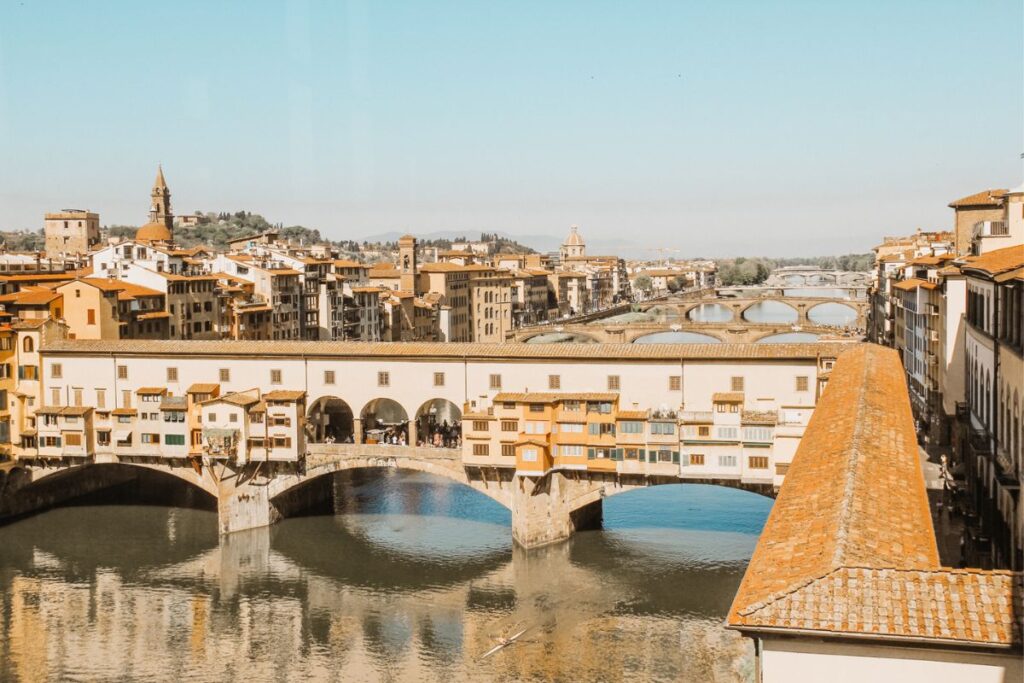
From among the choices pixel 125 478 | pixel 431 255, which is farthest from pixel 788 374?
pixel 431 255

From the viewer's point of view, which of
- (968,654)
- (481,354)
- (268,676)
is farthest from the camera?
(481,354)

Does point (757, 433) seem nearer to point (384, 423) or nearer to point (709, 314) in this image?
point (384, 423)

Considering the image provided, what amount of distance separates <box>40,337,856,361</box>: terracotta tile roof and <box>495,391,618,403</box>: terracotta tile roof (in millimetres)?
1073

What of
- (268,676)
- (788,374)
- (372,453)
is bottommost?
(268,676)

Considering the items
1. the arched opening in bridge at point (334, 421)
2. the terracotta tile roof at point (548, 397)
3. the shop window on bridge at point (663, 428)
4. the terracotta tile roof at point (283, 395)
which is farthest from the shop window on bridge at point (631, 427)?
the arched opening in bridge at point (334, 421)

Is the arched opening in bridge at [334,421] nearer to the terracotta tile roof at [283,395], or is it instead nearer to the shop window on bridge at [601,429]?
the terracotta tile roof at [283,395]

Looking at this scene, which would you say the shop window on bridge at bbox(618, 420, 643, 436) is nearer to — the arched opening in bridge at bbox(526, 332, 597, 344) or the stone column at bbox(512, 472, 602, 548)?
the stone column at bbox(512, 472, 602, 548)

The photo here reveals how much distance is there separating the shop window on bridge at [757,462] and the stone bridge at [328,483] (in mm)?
361

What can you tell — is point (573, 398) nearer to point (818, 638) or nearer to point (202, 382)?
point (202, 382)

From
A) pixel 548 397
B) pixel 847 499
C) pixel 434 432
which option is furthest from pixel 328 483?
pixel 847 499

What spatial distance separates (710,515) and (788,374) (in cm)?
442

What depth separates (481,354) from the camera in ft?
88.1

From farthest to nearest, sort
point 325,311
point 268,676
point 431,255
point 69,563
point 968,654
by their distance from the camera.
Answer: point 431,255
point 325,311
point 69,563
point 268,676
point 968,654

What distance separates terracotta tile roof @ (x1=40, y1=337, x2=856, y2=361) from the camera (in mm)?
25484
